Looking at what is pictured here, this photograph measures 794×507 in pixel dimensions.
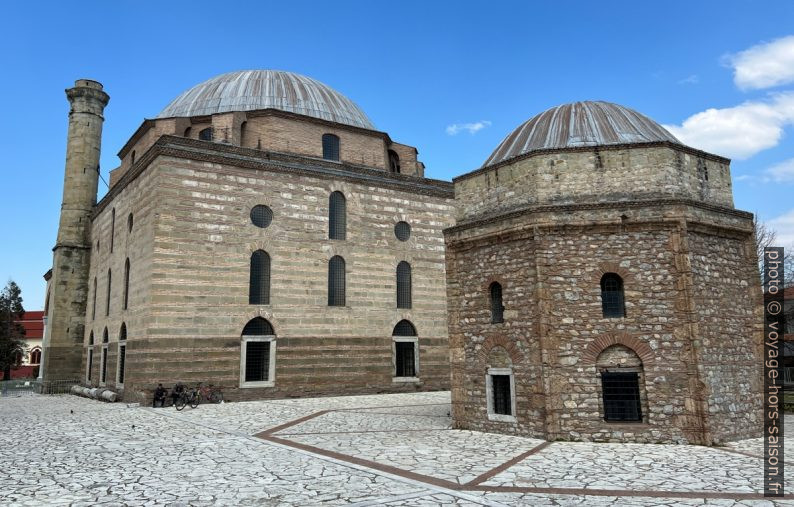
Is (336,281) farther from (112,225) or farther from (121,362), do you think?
(112,225)

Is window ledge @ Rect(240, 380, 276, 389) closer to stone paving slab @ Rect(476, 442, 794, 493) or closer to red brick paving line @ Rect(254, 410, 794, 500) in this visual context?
red brick paving line @ Rect(254, 410, 794, 500)

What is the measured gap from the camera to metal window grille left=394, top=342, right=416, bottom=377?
24141mm

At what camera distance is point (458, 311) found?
13.5 m

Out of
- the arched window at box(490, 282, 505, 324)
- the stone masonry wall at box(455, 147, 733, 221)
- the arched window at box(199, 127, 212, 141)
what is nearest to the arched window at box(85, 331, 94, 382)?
the arched window at box(199, 127, 212, 141)

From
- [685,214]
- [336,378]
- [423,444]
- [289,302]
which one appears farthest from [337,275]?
[685,214]

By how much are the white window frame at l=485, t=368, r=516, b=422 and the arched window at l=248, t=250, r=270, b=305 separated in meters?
11.3

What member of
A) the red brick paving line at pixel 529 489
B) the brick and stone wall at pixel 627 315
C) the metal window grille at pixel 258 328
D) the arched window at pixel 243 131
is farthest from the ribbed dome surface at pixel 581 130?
the arched window at pixel 243 131

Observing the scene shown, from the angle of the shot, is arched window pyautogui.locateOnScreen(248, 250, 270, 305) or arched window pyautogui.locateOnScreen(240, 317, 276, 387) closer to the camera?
arched window pyautogui.locateOnScreen(240, 317, 276, 387)

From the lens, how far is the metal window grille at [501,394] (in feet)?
40.6

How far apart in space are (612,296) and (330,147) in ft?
56.8

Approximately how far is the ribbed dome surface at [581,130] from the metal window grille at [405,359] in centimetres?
1178

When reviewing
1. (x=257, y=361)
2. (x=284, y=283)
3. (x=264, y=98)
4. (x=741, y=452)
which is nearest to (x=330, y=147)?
(x=264, y=98)

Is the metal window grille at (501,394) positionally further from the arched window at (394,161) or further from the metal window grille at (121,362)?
the arched window at (394,161)

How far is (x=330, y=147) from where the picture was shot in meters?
26.1
